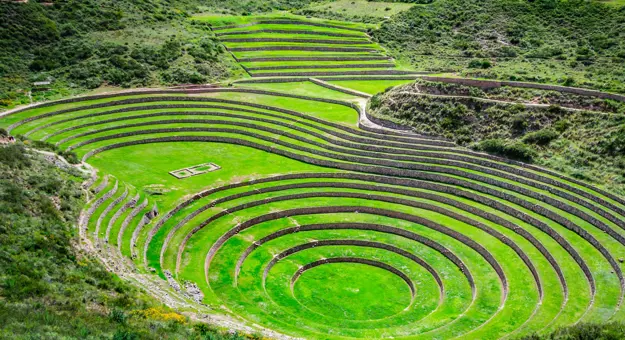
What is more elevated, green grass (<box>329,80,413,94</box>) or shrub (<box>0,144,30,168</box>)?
green grass (<box>329,80,413,94</box>)

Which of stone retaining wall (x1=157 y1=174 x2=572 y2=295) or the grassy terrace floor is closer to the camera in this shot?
stone retaining wall (x1=157 y1=174 x2=572 y2=295)

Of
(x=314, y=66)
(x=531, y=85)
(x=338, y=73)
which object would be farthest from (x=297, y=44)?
(x=531, y=85)

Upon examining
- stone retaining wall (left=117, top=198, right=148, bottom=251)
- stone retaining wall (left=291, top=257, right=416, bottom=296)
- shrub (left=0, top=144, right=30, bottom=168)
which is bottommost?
stone retaining wall (left=291, top=257, right=416, bottom=296)

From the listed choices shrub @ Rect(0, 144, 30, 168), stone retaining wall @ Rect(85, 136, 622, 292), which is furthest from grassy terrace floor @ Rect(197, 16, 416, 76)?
shrub @ Rect(0, 144, 30, 168)

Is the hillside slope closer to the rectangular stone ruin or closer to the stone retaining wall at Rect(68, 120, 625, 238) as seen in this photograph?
the stone retaining wall at Rect(68, 120, 625, 238)

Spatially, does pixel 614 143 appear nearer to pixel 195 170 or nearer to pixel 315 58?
pixel 195 170
